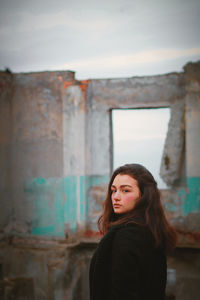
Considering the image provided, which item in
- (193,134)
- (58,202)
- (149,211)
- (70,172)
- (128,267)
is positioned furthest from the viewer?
(58,202)

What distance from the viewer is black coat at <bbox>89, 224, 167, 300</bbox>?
122 cm

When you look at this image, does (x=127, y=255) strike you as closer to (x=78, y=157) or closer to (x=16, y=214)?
(x=78, y=157)

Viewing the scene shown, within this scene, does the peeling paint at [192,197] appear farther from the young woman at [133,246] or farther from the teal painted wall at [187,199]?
the young woman at [133,246]

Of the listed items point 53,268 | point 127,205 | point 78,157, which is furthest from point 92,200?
point 127,205

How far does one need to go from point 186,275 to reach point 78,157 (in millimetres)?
2798

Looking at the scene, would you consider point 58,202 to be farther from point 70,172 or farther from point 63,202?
point 70,172

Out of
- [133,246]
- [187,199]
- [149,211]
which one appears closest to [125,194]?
[149,211]

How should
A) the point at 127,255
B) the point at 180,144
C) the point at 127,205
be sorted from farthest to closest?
the point at 180,144 → the point at 127,205 → the point at 127,255

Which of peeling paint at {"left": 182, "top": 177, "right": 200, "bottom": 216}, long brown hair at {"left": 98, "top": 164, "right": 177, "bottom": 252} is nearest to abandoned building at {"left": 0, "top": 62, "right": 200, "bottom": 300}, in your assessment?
peeling paint at {"left": 182, "top": 177, "right": 200, "bottom": 216}

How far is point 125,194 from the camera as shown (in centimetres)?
150

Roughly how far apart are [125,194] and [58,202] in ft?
11.7

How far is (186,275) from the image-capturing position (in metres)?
4.43

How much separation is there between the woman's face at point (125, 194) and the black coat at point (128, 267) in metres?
0.15

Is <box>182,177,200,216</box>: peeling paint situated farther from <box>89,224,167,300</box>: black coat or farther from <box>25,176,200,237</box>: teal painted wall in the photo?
<box>89,224,167,300</box>: black coat
